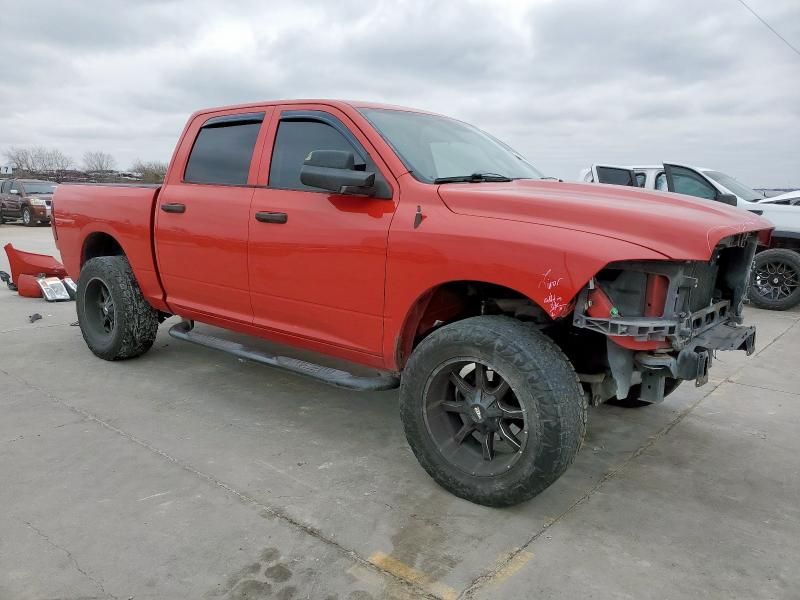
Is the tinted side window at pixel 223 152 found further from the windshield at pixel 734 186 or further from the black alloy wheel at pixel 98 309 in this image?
the windshield at pixel 734 186

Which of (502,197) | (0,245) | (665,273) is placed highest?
(502,197)

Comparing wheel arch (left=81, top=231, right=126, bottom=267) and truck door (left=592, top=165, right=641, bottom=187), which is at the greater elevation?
truck door (left=592, top=165, right=641, bottom=187)

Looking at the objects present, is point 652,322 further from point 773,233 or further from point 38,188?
point 38,188

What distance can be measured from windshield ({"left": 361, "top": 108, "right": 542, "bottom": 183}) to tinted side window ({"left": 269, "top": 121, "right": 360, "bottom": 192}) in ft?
0.84

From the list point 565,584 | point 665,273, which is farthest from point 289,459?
point 665,273

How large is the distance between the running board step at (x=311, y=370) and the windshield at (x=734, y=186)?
7.94m

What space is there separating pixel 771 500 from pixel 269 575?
8.11 ft

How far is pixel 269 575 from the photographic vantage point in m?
2.41

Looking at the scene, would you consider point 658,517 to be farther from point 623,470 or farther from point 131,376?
point 131,376

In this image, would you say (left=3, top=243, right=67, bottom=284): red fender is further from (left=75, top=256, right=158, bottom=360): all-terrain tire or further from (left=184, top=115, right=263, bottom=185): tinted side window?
(left=184, top=115, right=263, bottom=185): tinted side window

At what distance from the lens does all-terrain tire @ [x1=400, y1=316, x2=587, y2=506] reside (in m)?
2.65

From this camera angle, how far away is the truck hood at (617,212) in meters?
2.49

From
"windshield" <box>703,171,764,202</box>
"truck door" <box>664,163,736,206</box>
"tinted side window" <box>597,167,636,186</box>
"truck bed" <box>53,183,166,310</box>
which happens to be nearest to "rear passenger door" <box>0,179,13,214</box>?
"truck bed" <box>53,183,166,310</box>

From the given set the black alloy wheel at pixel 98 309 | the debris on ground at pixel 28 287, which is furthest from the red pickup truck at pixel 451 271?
the debris on ground at pixel 28 287
